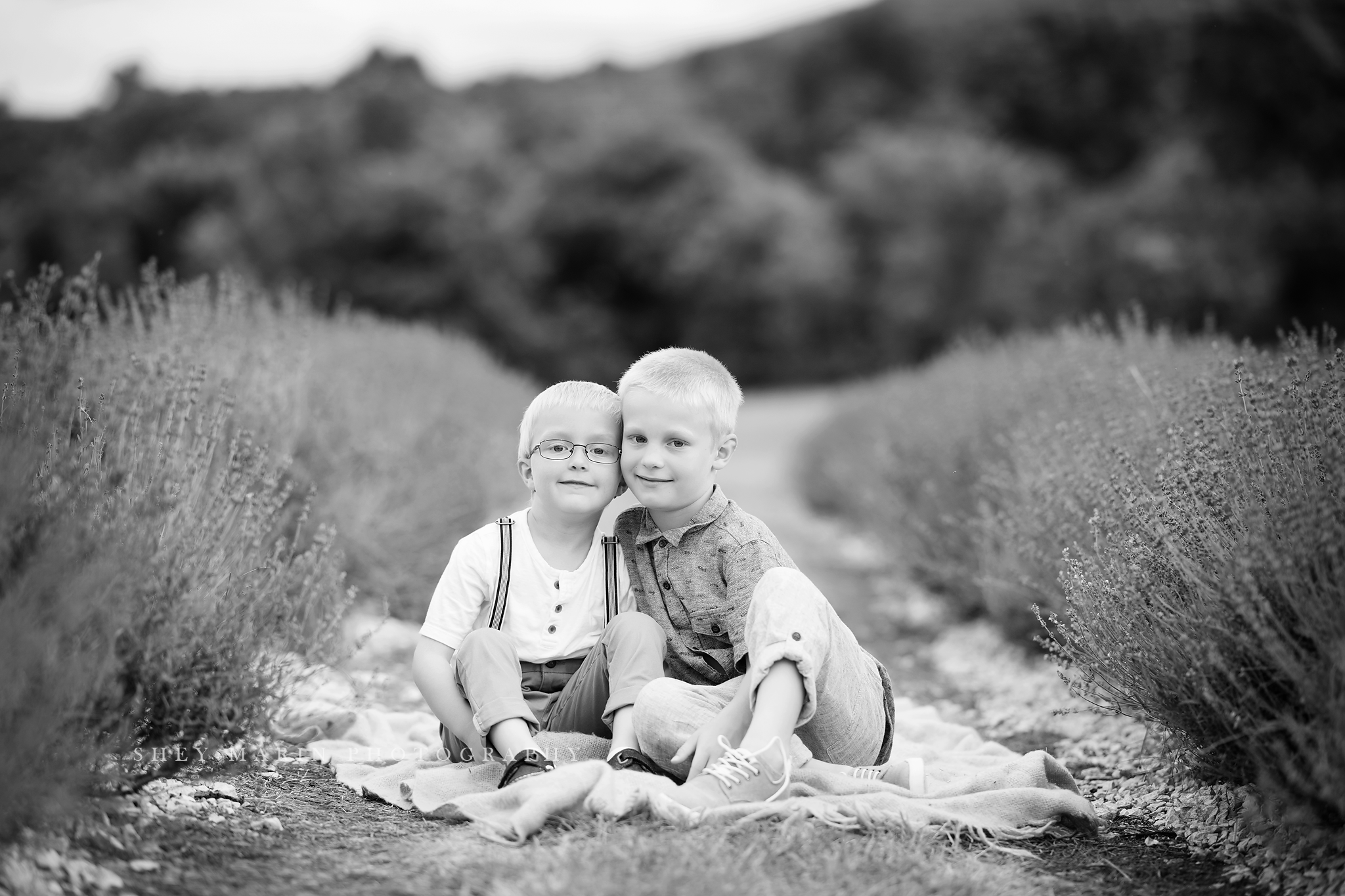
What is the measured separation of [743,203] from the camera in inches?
1081

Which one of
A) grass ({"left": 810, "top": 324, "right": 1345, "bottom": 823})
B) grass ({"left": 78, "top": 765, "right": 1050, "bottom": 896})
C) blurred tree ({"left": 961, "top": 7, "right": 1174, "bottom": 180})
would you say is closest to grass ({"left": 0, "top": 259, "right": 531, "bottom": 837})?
grass ({"left": 78, "top": 765, "right": 1050, "bottom": 896})

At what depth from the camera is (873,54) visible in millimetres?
45250

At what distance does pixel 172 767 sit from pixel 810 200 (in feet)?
98.0

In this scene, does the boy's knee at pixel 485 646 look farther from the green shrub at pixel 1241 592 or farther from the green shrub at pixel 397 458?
the green shrub at pixel 397 458

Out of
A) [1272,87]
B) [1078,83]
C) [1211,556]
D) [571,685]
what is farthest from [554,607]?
[1078,83]

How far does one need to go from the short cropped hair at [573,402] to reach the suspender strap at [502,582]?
0.75 feet

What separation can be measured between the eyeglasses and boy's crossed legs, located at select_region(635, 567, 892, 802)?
0.56 meters

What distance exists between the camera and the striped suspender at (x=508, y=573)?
120 inches

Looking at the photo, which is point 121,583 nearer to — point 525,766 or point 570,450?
point 525,766

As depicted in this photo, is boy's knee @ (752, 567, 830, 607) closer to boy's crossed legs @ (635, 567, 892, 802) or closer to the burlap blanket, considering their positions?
boy's crossed legs @ (635, 567, 892, 802)

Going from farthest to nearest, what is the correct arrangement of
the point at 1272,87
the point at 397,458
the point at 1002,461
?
the point at 1272,87 < the point at 397,458 < the point at 1002,461

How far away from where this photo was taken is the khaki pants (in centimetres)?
285

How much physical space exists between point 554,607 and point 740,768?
0.71m

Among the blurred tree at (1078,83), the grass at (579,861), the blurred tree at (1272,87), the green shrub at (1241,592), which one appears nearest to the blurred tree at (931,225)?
the blurred tree at (1272,87)
